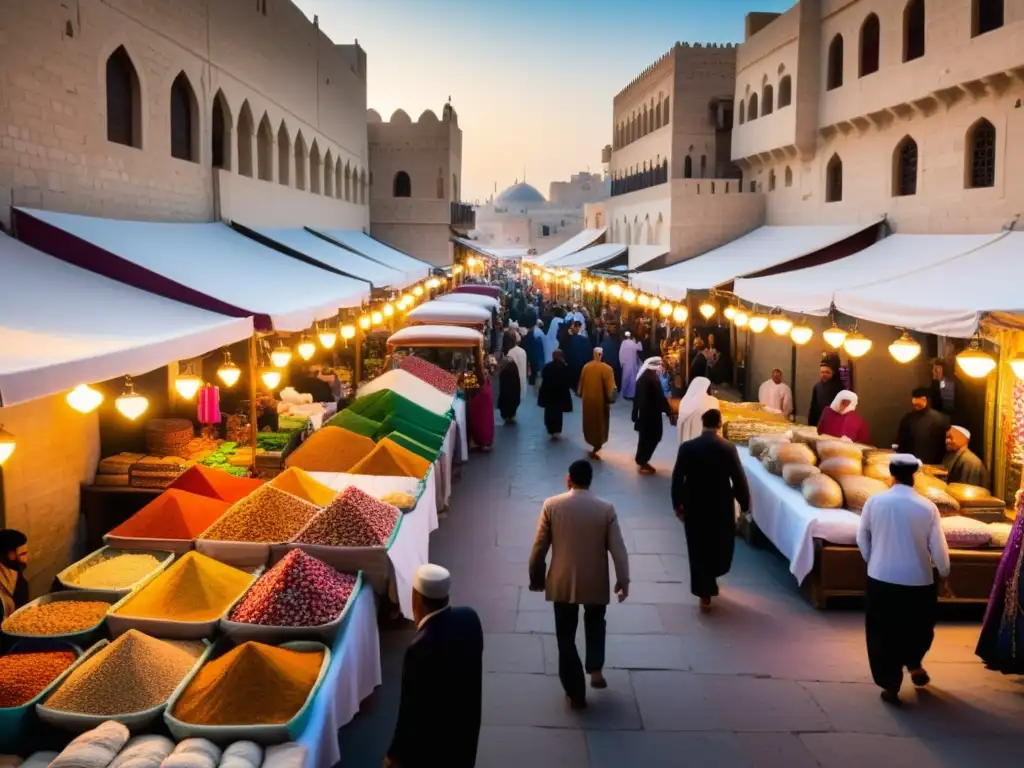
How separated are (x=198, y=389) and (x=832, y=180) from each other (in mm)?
11803

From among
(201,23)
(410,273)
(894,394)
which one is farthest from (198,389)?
(410,273)

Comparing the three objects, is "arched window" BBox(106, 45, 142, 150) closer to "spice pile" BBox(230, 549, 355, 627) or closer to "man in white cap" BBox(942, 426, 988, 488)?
"spice pile" BBox(230, 549, 355, 627)

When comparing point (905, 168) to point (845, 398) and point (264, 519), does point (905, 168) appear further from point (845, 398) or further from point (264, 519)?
point (264, 519)

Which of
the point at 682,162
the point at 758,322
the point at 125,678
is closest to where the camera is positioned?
the point at 125,678

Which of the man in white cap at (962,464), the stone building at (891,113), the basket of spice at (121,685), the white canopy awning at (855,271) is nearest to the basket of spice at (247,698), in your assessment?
the basket of spice at (121,685)

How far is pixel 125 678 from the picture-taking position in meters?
4.18

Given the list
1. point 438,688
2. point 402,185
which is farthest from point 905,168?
point 402,185

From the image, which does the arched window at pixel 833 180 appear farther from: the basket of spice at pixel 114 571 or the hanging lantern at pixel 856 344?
the basket of spice at pixel 114 571

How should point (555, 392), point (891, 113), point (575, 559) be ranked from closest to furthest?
point (575, 559)
point (891, 113)
point (555, 392)

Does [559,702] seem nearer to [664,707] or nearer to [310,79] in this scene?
[664,707]

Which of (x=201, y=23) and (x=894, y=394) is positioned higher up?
(x=201, y=23)

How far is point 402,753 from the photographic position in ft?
12.0

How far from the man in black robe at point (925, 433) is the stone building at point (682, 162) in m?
10.9

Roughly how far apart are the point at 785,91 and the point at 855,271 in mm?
7158
